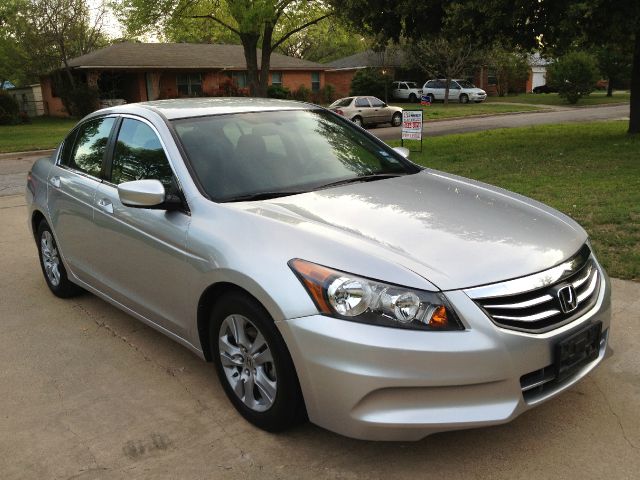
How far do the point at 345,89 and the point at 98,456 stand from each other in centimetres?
4830

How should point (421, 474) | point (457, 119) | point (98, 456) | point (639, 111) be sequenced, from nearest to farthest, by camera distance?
point (421, 474) < point (98, 456) < point (639, 111) < point (457, 119)

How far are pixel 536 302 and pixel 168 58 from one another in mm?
37716

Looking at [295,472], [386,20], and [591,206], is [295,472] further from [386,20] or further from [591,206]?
[386,20]

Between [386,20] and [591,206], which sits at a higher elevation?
[386,20]

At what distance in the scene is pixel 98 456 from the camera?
306cm

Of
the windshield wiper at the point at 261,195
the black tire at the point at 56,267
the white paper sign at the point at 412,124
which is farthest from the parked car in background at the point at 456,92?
the windshield wiper at the point at 261,195

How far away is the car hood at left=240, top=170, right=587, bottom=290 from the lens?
278 cm

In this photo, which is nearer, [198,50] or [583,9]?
[583,9]

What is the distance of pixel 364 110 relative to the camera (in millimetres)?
26578

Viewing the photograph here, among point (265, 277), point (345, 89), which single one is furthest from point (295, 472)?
point (345, 89)

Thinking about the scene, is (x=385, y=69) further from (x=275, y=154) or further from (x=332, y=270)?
(x=332, y=270)

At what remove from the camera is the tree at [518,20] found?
482 inches

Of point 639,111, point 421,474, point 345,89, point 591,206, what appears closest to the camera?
point 421,474

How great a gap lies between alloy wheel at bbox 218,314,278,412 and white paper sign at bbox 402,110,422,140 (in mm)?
11688
